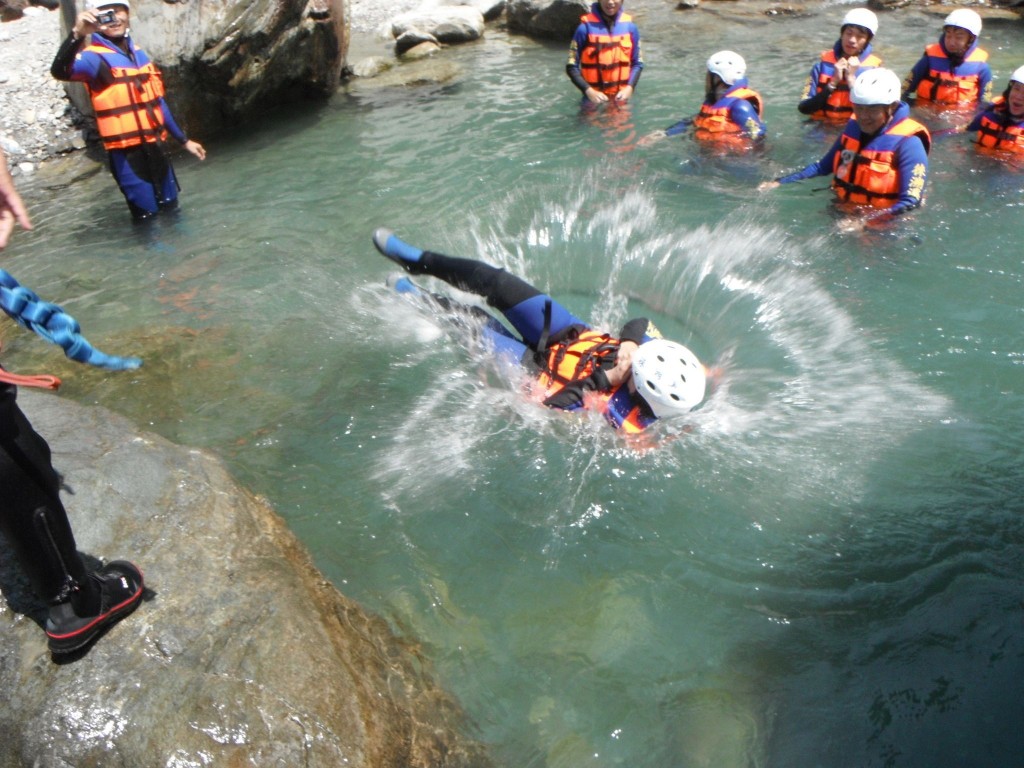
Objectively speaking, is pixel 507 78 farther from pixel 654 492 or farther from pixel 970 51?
pixel 654 492

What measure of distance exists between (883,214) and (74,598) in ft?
21.7

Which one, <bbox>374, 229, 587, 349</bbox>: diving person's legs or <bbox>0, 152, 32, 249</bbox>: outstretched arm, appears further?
<bbox>374, 229, 587, 349</bbox>: diving person's legs

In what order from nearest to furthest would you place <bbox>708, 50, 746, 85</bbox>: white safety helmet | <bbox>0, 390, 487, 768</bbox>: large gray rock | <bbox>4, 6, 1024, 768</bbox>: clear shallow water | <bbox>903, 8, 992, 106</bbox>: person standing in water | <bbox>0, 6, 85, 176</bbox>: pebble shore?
<bbox>0, 390, 487, 768</bbox>: large gray rock < <bbox>4, 6, 1024, 768</bbox>: clear shallow water < <bbox>708, 50, 746, 85</bbox>: white safety helmet < <bbox>903, 8, 992, 106</bbox>: person standing in water < <bbox>0, 6, 85, 176</bbox>: pebble shore

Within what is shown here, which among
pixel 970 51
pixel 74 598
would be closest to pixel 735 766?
pixel 74 598

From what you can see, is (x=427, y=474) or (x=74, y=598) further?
(x=427, y=474)

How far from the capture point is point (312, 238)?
303 inches

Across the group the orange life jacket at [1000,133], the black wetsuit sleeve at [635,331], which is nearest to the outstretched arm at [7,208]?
the black wetsuit sleeve at [635,331]

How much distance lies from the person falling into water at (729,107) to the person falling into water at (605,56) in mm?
1777

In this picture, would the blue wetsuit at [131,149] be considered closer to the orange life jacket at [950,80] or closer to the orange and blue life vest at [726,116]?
the orange and blue life vest at [726,116]

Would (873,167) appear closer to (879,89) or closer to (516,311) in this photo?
(879,89)

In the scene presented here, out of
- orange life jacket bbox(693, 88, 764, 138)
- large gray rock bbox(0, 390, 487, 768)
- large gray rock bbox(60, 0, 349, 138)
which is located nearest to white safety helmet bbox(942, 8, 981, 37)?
orange life jacket bbox(693, 88, 764, 138)

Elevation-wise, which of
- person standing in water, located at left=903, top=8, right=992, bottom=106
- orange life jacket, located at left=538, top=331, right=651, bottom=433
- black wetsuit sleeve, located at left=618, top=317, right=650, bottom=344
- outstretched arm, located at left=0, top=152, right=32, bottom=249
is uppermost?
outstretched arm, located at left=0, top=152, right=32, bottom=249

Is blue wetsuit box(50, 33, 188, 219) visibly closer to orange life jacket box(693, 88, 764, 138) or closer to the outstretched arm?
the outstretched arm

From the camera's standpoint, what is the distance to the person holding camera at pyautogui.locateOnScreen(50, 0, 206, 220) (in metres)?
6.97
